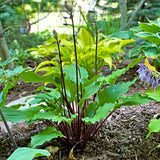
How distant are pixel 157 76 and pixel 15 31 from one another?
178 inches

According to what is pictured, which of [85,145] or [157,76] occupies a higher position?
[157,76]

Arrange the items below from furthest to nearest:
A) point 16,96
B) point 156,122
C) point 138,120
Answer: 1. point 16,96
2. point 138,120
3. point 156,122

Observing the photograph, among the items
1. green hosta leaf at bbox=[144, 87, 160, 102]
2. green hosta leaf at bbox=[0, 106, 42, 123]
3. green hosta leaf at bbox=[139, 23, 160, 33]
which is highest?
green hosta leaf at bbox=[139, 23, 160, 33]

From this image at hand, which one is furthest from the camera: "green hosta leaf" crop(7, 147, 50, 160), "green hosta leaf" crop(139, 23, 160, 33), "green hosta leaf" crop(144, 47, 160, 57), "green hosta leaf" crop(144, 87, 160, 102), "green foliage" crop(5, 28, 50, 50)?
"green foliage" crop(5, 28, 50, 50)

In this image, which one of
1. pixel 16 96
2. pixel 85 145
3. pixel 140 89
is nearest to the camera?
pixel 85 145

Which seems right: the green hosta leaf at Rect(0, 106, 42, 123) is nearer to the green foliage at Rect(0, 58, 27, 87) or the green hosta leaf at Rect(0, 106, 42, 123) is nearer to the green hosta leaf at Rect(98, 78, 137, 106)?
the green hosta leaf at Rect(98, 78, 137, 106)

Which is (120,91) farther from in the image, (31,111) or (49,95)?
(31,111)

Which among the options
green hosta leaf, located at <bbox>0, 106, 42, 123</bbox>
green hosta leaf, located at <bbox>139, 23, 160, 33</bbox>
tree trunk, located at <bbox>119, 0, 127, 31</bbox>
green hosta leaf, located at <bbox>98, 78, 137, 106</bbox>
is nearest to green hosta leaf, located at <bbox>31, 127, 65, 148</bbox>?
green hosta leaf, located at <bbox>0, 106, 42, 123</bbox>

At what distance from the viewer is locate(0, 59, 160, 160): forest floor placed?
47.7 inches

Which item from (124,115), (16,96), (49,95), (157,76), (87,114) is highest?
(157,76)

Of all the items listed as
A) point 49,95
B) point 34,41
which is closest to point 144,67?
point 49,95

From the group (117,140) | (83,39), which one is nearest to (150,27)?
(83,39)

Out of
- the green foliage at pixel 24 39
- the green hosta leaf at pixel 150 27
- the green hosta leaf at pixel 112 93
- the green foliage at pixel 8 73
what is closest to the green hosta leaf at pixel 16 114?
the green hosta leaf at pixel 112 93

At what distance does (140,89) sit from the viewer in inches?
83.4
